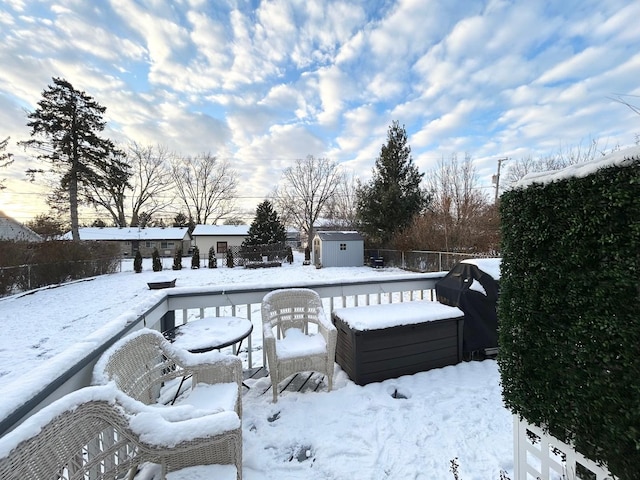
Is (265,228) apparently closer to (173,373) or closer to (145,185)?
(145,185)

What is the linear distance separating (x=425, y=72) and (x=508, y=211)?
6128mm

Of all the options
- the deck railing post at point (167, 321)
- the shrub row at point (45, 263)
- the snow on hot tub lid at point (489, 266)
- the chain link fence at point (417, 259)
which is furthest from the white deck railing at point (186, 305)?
the shrub row at point (45, 263)

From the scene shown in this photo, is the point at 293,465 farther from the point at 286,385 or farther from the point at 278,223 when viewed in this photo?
the point at 278,223

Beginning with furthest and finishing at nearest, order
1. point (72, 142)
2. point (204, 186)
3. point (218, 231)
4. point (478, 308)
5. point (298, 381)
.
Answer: point (204, 186), point (218, 231), point (72, 142), point (478, 308), point (298, 381)

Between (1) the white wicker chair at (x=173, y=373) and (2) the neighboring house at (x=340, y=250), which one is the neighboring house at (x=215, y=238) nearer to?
(2) the neighboring house at (x=340, y=250)

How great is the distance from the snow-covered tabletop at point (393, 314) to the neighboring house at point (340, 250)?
12952 mm

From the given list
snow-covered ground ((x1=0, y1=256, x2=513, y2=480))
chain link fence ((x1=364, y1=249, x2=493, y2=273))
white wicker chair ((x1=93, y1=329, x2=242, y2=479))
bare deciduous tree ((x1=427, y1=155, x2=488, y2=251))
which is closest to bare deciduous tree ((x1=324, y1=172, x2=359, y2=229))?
chain link fence ((x1=364, y1=249, x2=493, y2=273))

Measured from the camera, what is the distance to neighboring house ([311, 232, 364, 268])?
53.1 ft

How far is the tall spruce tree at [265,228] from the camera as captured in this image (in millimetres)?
20312

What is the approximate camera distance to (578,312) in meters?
1.11

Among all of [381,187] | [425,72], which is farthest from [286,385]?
[381,187]

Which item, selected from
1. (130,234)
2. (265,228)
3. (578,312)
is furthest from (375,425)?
(130,234)

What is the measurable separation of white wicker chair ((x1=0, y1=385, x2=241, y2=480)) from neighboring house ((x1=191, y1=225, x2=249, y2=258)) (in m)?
24.1

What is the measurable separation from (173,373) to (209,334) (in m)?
0.47
